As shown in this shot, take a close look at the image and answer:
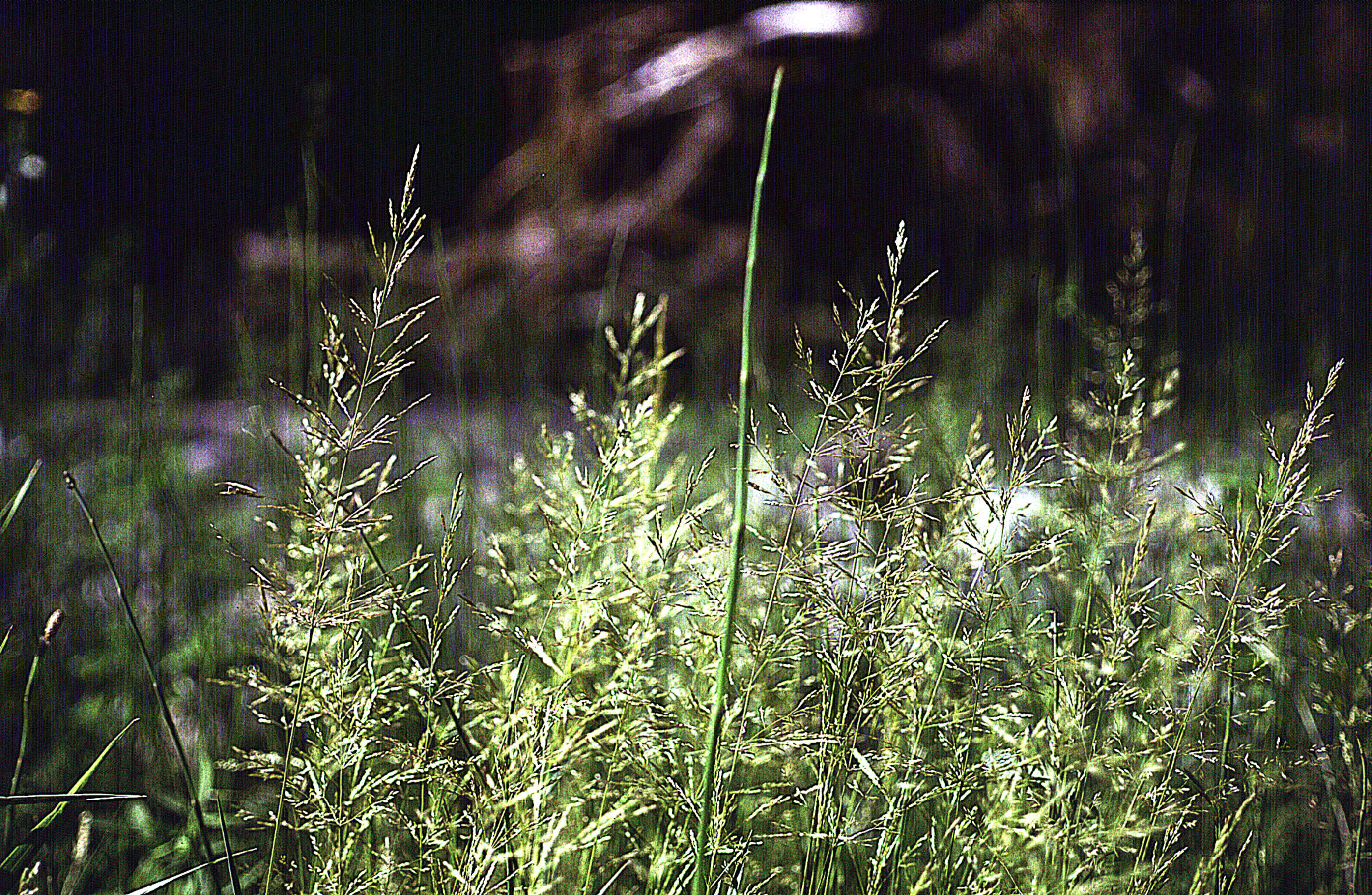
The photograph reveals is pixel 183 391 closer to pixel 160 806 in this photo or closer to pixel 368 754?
pixel 160 806

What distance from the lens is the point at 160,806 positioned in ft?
2.49

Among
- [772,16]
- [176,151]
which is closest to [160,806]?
[772,16]

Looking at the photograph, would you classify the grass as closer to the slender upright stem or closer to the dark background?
the slender upright stem

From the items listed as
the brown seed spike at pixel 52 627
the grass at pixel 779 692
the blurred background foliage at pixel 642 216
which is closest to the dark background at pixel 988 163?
the blurred background foliage at pixel 642 216

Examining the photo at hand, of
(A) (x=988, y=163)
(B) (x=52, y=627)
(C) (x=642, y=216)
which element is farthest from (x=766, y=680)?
(A) (x=988, y=163)

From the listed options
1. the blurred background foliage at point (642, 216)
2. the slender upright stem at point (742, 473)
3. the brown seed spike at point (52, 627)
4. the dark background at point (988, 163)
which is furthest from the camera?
the dark background at point (988, 163)

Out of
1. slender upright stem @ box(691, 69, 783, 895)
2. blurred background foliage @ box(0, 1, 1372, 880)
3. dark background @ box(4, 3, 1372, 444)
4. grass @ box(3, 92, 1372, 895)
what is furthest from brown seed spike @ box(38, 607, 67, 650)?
dark background @ box(4, 3, 1372, 444)

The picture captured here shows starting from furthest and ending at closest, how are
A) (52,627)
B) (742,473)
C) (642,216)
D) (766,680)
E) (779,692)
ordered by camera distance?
(642,216) < (779,692) < (766,680) < (52,627) < (742,473)

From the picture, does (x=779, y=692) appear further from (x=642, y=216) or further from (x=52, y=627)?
(x=642, y=216)

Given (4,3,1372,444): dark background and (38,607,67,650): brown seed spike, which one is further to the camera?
(4,3,1372,444): dark background

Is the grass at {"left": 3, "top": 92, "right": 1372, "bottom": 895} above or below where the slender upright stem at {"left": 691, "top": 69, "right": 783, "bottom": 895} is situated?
below

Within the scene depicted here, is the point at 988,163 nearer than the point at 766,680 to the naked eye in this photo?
No

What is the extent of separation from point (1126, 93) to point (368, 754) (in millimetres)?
1764

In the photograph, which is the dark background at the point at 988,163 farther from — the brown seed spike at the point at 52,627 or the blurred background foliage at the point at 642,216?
the brown seed spike at the point at 52,627
